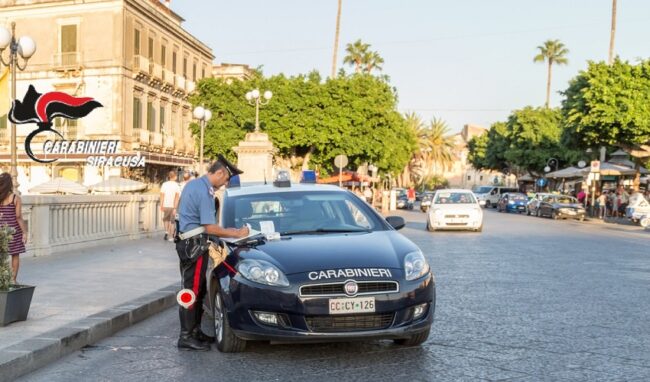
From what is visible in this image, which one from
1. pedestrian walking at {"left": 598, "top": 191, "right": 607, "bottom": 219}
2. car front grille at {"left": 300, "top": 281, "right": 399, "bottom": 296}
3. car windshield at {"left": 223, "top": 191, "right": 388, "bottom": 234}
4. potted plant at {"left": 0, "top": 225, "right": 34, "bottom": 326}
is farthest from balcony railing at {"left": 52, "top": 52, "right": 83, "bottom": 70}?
car front grille at {"left": 300, "top": 281, "right": 399, "bottom": 296}

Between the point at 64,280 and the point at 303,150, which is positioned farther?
the point at 303,150

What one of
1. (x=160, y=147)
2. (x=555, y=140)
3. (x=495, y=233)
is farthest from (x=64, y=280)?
(x=555, y=140)

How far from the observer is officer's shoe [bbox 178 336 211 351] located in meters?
5.94

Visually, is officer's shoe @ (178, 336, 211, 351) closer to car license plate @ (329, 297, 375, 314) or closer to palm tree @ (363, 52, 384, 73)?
car license plate @ (329, 297, 375, 314)

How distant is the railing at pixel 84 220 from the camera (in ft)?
41.9

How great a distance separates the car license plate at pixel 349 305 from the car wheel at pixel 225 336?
951mm

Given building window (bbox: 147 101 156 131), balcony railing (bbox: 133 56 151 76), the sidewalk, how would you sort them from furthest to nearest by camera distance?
building window (bbox: 147 101 156 131), balcony railing (bbox: 133 56 151 76), the sidewalk

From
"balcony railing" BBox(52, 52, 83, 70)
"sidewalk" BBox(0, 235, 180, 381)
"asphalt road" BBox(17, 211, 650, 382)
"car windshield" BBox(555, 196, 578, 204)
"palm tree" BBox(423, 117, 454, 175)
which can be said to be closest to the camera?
"asphalt road" BBox(17, 211, 650, 382)

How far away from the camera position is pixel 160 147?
149 feet

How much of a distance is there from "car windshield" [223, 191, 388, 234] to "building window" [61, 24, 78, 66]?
38.3 m

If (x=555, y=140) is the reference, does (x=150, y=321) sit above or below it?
below

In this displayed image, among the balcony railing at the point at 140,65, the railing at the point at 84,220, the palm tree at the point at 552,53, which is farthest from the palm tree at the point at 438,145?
the railing at the point at 84,220

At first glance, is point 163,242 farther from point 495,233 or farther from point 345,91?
point 345,91

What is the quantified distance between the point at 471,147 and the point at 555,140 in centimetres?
2889
